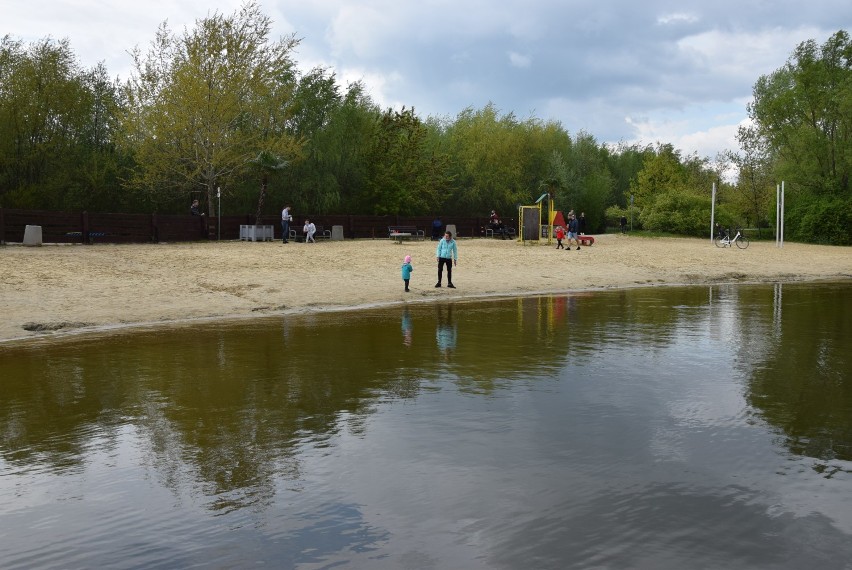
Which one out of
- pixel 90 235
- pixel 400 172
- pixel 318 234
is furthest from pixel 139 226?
pixel 400 172

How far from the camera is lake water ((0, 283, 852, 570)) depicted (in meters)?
5.54

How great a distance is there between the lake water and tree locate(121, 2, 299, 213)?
33410 mm

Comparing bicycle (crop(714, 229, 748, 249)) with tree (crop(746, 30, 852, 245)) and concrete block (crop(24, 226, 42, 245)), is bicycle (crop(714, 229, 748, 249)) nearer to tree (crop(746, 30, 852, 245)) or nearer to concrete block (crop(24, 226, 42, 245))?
tree (crop(746, 30, 852, 245))

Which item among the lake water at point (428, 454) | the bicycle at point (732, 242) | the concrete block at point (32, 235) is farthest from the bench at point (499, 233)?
the lake water at point (428, 454)

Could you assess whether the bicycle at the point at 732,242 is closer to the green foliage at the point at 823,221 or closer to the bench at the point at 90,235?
the green foliage at the point at 823,221

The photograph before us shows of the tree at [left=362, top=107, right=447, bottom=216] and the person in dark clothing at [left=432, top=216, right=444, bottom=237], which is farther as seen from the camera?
the tree at [left=362, top=107, right=447, bottom=216]

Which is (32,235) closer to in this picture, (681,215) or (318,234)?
(318,234)

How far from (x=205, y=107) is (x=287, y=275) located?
22.7m

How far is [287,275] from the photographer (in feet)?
86.3

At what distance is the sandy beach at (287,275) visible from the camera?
19.3 meters

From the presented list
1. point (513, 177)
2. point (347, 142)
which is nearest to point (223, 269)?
point (347, 142)

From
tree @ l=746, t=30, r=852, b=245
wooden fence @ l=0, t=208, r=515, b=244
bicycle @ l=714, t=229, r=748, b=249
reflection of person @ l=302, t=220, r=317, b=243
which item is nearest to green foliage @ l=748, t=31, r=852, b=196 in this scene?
tree @ l=746, t=30, r=852, b=245

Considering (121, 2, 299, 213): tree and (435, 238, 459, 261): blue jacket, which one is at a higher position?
(121, 2, 299, 213): tree

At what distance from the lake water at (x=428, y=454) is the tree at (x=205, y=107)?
33410 mm
